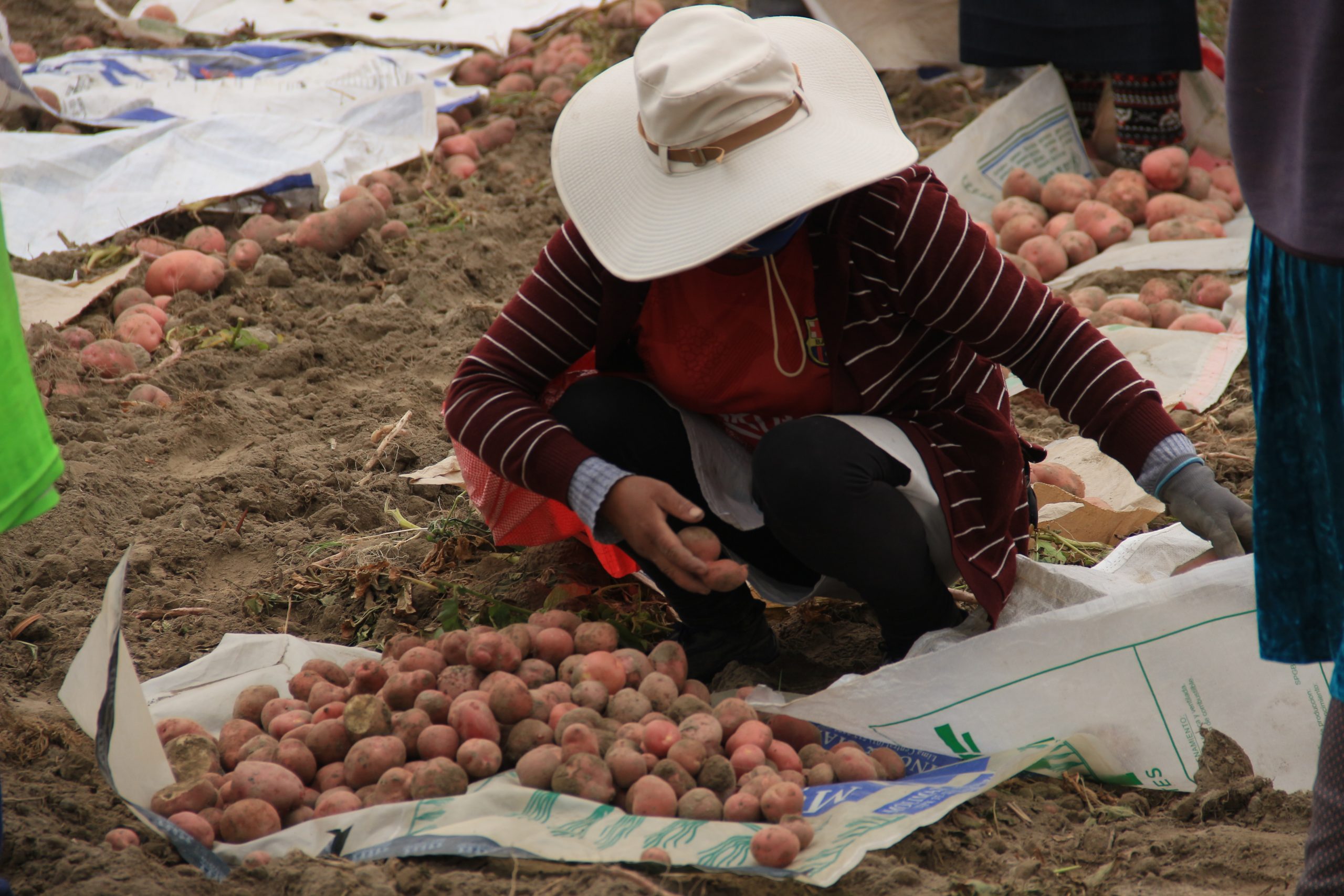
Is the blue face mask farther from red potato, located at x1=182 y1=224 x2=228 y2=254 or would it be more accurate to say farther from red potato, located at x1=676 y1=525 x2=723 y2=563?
red potato, located at x1=182 y1=224 x2=228 y2=254

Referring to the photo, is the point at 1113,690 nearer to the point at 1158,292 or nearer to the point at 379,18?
the point at 1158,292

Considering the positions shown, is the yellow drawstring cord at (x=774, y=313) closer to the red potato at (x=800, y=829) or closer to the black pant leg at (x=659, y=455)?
the black pant leg at (x=659, y=455)

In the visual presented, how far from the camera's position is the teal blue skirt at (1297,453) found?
1099mm

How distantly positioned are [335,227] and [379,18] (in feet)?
7.37

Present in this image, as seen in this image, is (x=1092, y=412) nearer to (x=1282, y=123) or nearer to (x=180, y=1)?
(x=1282, y=123)

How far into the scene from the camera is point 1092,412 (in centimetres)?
168

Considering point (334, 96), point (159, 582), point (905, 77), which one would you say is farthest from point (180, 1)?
point (159, 582)

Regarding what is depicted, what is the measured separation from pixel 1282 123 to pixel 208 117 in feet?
12.3

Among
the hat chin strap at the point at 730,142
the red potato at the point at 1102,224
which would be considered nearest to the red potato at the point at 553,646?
the hat chin strap at the point at 730,142

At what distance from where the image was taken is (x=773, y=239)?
1.59 metres

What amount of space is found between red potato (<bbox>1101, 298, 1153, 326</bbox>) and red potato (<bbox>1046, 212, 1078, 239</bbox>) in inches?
19.8

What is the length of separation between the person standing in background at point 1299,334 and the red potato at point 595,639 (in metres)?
0.89

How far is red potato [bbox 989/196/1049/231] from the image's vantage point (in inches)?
140

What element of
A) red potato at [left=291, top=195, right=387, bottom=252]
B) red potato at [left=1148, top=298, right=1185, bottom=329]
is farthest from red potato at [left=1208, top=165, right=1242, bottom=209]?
red potato at [left=291, top=195, right=387, bottom=252]
